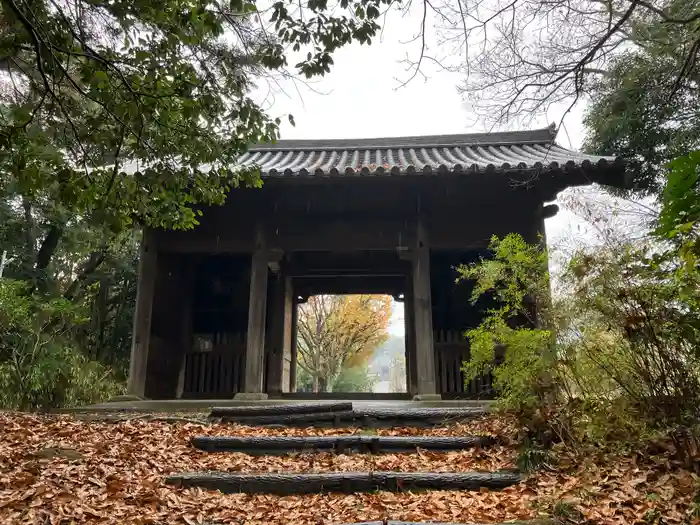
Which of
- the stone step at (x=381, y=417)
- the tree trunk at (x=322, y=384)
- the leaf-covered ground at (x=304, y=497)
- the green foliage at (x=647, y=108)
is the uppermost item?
the green foliage at (x=647, y=108)

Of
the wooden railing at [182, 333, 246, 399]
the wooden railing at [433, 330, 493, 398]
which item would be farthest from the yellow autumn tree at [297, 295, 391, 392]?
the wooden railing at [433, 330, 493, 398]

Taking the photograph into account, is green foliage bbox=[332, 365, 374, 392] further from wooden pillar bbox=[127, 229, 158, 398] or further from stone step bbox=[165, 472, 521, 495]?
stone step bbox=[165, 472, 521, 495]

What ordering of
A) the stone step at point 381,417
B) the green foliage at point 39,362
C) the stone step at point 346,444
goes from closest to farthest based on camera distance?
1. the stone step at point 346,444
2. the stone step at point 381,417
3. the green foliage at point 39,362

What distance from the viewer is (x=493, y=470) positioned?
3.91 metres

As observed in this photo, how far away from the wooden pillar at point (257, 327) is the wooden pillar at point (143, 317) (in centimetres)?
147

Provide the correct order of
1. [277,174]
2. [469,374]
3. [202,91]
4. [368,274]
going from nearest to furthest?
[202,91], [469,374], [277,174], [368,274]

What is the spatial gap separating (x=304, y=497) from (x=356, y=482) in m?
0.38

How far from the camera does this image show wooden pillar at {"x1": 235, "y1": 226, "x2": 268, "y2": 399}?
709 cm

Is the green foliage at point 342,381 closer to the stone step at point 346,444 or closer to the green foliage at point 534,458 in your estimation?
the stone step at point 346,444

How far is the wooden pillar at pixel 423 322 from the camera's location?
683cm

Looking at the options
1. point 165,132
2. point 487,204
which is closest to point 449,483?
point 165,132

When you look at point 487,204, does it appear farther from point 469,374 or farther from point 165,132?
point 165,132

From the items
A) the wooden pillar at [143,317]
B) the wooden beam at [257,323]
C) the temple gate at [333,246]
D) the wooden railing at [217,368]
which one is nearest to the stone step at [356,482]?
the temple gate at [333,246]

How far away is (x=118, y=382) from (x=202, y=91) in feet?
27.9
